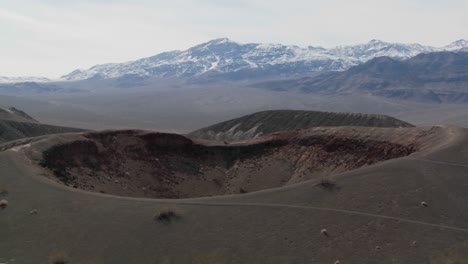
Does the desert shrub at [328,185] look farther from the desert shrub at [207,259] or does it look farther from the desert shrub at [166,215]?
the desert shrub at [207,259]

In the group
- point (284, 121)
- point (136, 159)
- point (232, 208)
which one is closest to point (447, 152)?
point (232, 208)

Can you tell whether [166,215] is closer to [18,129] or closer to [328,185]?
[328,185]

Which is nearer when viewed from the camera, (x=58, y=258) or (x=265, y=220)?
(x=58, y=258)

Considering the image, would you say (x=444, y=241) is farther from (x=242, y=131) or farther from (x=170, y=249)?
(x=242, y=131)

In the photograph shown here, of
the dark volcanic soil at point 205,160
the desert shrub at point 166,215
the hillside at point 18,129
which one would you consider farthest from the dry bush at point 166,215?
the hillside at point 18,129

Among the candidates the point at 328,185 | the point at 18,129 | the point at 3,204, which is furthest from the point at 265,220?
the point at 18,129
